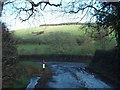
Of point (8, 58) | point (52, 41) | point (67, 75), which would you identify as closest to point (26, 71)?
point (8, 58)

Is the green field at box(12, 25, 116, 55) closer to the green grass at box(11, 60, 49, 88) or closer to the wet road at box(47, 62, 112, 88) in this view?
the green grass at box(11, 60, 49, 88)

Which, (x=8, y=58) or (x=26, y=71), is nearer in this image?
(x=8, y=58)

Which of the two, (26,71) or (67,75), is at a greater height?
(26,71)

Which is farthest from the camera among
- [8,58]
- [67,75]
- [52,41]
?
[67,75]

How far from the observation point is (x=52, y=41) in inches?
465

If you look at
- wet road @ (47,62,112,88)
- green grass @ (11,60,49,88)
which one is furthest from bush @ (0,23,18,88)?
wet road @ (47,62,112,88)

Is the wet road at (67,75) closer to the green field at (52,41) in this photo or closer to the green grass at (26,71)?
the green grass at (26,71)

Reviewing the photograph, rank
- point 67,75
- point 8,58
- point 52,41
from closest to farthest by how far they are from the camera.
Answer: point 8,58 → point 52,41 → point 67,75

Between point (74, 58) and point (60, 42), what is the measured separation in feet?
2.59

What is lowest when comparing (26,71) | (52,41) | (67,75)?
(67,75)

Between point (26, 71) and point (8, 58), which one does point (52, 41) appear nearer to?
point (26, 71)

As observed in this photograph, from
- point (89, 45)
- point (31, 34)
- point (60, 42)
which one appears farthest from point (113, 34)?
point (31, 34)

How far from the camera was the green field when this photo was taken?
→ 11586 mm

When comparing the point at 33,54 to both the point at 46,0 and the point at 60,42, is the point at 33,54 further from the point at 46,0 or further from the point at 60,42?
the point at 46,0
